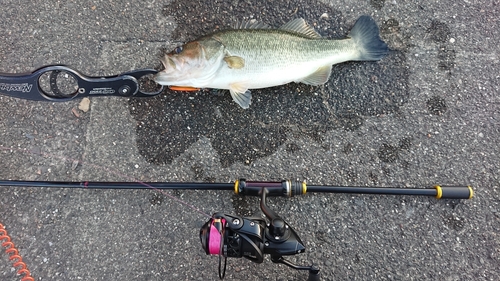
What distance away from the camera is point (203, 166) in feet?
8.59

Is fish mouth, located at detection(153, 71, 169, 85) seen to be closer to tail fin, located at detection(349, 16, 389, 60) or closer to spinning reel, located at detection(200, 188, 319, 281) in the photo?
spinning reel, located at detection(200, 188, 319, 281)

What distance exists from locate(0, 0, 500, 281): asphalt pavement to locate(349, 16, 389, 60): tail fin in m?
0.14

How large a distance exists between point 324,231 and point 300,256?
10.3 inches

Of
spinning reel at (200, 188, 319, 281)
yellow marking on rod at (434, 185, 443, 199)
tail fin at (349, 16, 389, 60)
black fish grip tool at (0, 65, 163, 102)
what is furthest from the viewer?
tail fin at (349, 16, 389, 60)

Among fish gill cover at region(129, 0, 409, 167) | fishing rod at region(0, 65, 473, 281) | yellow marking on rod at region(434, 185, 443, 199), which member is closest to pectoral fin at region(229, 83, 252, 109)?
fish gill cover at region(129, 0, 409, 167)

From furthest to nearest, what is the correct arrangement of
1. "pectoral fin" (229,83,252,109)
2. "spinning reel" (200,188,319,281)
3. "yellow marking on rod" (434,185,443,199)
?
1. "pectoral fin" (229,83,252,109)
2. "yellow marking on rod" (434,185,443,199)
3. "spinning reel" (200,188,319,281)

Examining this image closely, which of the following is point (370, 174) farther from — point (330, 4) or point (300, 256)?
point (330, 4)

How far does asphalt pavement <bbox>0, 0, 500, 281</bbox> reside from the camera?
8.24ft

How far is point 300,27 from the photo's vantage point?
2639mm

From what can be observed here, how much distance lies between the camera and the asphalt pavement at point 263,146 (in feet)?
8.24

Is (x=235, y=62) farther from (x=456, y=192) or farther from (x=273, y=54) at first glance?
(x=456, y=192)

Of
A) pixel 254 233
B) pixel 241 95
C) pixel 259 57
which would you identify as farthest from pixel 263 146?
pixel 254 233

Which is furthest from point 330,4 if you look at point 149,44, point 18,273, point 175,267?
point 18,273

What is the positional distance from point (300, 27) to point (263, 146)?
3.22 feet
